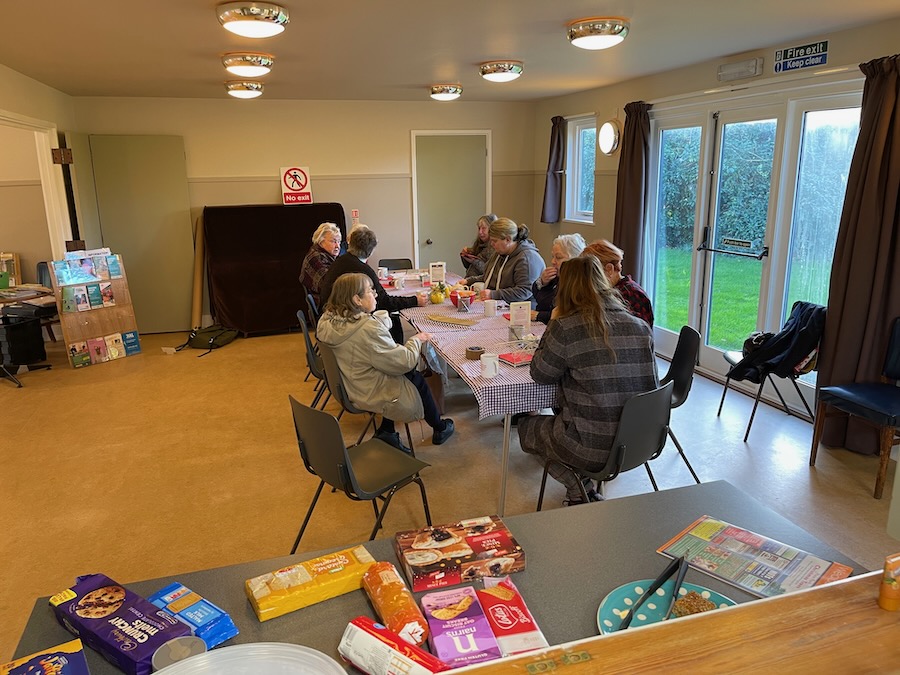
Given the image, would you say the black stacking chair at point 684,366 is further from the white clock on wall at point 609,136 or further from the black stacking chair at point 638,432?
the white clock on wall at point 609,136

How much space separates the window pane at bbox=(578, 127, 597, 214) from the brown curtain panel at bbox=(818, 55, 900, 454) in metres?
3.59

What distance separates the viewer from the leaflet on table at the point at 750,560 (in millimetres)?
1342

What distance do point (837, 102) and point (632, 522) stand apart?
3.70 metres

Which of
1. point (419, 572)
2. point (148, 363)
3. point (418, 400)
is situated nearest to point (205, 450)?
point (418, 400)

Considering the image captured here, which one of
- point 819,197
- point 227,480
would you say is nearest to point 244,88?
point 227,480

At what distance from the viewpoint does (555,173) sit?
297 inches

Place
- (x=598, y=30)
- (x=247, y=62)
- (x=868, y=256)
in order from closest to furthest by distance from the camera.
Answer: (x=598, y=30), (x=868, y=256), (x=247, y=62)

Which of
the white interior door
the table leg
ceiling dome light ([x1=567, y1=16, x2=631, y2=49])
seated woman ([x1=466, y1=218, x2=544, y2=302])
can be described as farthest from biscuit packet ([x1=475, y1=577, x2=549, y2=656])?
the white interior door

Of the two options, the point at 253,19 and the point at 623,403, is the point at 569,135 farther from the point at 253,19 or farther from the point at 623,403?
the point at 623,403

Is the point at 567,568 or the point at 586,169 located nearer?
the point at 567,568

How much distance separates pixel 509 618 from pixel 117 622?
2.42 ft

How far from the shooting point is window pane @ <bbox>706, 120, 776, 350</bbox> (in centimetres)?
474

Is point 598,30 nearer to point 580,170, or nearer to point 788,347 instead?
point 788,347

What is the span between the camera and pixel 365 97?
716 centimetres
